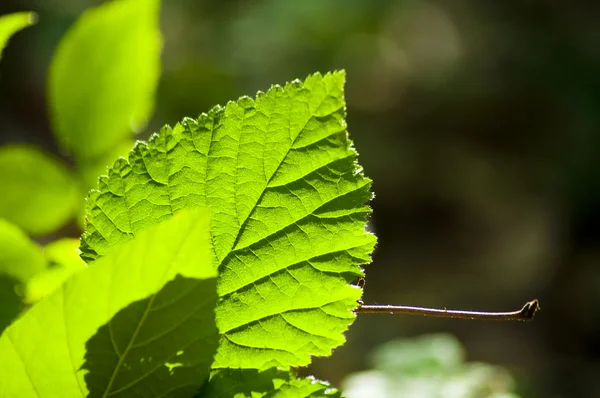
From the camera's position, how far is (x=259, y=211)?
1.04ft

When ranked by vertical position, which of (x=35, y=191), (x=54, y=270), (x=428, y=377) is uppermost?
(x=35, y=191)

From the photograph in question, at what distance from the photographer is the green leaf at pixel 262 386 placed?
31cm

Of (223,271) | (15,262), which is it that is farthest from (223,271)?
(15,262)

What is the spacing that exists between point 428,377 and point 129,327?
0.78 meters

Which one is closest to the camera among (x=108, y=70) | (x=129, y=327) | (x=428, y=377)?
(x=129, y=327)

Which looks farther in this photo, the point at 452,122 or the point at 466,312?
the point at 452,122

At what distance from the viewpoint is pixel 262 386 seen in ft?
1.05

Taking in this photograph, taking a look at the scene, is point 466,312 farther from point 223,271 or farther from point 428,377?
point 428,377

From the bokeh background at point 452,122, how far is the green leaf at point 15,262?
2.88 m

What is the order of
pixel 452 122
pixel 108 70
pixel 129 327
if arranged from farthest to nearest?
pixel 452 122 < pixel 108 70 < pixel 129 327

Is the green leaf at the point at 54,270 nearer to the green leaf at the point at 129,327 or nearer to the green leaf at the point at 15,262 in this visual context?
the green leaf at the point at 15,262

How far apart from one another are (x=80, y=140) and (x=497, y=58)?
411cm

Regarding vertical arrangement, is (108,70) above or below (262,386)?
above

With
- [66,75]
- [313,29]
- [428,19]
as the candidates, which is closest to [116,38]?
[66,75]
